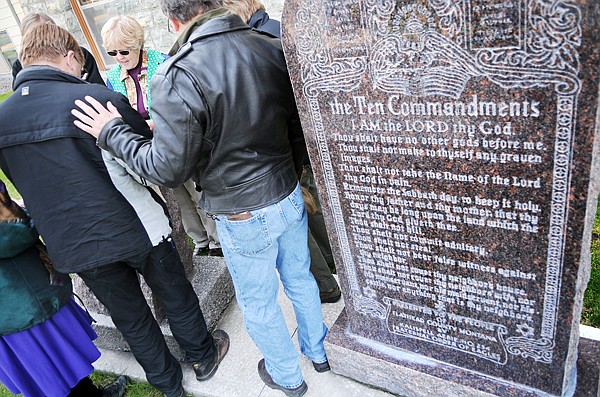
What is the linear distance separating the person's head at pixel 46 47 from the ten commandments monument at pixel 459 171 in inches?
43.5

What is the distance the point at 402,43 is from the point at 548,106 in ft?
1.70

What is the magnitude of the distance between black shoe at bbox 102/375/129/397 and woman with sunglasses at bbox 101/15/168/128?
73.8 inches

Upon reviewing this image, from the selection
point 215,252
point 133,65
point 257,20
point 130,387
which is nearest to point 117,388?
point 130,387

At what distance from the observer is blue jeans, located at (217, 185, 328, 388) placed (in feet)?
6.38

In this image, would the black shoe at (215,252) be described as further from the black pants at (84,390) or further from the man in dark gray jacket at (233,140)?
the man in dark gray jacket at (233,140)

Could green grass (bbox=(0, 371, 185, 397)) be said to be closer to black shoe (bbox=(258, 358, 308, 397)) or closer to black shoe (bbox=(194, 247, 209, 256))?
black shoe (bbox=(258, 358, 308, 397))

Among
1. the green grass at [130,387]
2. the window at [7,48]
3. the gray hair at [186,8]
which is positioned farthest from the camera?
the window at [7,48]

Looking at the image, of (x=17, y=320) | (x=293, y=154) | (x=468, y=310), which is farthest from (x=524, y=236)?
(x=17, y=320)

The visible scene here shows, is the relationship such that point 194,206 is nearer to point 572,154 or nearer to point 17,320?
point 17,320

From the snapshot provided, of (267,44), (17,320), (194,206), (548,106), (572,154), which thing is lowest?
(194,206)

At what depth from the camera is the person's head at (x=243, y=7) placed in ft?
9.33

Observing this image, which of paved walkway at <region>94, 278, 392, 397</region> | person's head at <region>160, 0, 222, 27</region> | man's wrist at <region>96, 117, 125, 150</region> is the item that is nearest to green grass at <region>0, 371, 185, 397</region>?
paved walkway at <region>94, 278, 392, 397</region>

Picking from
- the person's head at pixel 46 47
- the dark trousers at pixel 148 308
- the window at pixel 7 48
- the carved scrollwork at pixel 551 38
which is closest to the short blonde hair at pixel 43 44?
the person's head at pixel 46 47

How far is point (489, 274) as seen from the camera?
1.80m
